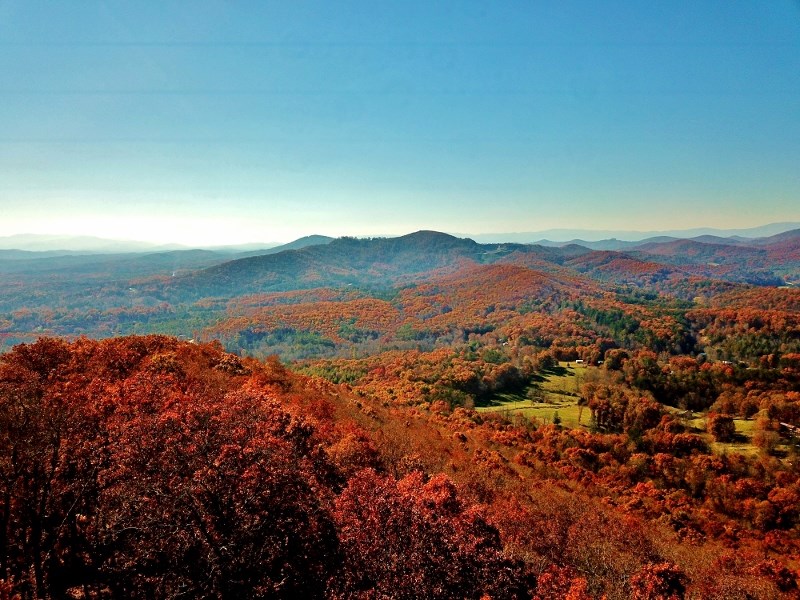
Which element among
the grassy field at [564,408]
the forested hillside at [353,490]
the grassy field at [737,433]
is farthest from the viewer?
the grassy field at [564,408]

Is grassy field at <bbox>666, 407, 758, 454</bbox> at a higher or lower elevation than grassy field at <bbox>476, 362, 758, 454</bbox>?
higher

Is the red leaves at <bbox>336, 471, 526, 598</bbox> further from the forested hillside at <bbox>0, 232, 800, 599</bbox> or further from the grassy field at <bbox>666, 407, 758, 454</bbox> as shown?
the grassy field at <bbox>666, 407, 758, 454</bbox>

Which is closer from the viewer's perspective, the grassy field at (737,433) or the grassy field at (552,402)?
the grassy field at (737,433)

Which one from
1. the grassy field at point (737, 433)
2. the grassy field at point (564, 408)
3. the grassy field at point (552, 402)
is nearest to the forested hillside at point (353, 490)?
the grassy field at point (737, 433)

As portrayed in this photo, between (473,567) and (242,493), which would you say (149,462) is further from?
(473,567)

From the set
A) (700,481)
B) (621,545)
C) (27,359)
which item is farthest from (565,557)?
(700,481)

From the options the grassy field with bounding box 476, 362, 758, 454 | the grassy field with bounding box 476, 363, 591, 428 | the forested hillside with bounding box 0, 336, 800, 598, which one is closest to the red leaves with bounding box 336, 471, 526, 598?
the forested hillside with bounding box 0, 336, 800, 598

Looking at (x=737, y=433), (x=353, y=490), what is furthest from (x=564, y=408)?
(x=353, y=490)

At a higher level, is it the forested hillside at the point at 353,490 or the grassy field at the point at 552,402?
the forested hillside at the point at 353,490

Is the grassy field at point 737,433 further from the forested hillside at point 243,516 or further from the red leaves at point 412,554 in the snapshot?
the red leaves at point 412,554
